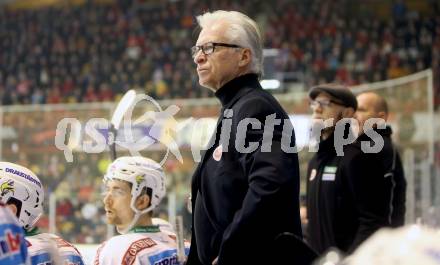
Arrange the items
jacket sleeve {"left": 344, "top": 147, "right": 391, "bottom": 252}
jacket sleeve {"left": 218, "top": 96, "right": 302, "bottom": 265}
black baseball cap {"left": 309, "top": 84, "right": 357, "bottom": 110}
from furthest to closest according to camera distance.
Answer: black baseball cap {"left": 309, "top": 84, "right": 357, "bottom": 110}
jacket sleeve {"left": 344, "top": 147, "right": 391, "bottom": 252}
jacket sleeve {"left": 218, "top": 96, "right": 302, "bottom": 265}

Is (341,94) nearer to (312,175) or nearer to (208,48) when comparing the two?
(312,175)

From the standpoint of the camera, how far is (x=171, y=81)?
18.9 meters

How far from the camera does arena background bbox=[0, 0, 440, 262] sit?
28.2ft

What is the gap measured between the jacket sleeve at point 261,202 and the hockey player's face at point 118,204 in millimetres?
1338

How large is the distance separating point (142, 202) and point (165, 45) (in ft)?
57.4

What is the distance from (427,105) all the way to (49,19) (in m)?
17.2

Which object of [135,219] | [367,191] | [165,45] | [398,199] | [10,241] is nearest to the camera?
[10,241]

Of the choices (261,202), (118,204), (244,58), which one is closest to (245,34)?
(244,58)

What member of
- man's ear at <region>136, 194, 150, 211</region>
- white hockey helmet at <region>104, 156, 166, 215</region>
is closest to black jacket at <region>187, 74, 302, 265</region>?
man's ear at <region>136, 194, 150, 211</region>

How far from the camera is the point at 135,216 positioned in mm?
4539

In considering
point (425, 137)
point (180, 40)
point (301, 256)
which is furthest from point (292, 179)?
point (180, 40)

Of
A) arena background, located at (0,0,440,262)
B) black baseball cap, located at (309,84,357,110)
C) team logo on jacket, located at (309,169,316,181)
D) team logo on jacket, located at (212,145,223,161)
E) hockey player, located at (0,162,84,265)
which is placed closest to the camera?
team logo on jacket, located at (212,145,223,161)

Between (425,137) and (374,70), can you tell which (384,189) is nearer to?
(425,137)

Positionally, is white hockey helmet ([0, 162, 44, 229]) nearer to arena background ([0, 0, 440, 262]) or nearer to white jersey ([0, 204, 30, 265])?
white jersey ([0, 204, 30, 265])
